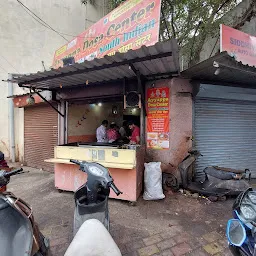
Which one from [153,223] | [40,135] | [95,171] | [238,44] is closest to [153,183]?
[153,223]

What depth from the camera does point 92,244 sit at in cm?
115

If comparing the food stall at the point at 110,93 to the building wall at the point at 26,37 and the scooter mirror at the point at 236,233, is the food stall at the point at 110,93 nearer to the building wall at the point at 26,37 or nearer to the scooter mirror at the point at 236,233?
the scooter mirror at the point at 236,233

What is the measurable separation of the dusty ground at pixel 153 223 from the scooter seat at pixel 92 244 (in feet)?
5.47

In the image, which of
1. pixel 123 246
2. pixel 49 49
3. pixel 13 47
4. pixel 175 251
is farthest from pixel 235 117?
pixel 13 47

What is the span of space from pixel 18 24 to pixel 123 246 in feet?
34.1

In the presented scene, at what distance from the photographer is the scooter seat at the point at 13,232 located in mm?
1420

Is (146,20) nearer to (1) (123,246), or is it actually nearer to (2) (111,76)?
(2) (111,76)

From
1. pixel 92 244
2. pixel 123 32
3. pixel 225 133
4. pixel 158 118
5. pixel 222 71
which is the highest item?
pixel 123 32

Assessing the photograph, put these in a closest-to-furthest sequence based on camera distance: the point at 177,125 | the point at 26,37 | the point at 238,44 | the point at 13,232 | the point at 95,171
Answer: the point at 13,232 → the point at 95,171 → the point at 177,125 → the point at 238,44 → the point at 26,37

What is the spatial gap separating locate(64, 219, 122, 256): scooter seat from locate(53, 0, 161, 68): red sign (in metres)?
3.95

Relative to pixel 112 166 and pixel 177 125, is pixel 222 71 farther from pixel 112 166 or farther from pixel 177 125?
pixel 112 166

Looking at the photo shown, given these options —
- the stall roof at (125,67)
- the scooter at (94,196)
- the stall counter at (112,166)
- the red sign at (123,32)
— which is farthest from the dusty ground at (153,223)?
the red sign at (123,32)

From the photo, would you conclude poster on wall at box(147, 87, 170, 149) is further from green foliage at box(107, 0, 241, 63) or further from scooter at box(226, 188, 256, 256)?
green foliage at box(107, 0, 241, 63)

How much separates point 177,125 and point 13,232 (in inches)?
159
